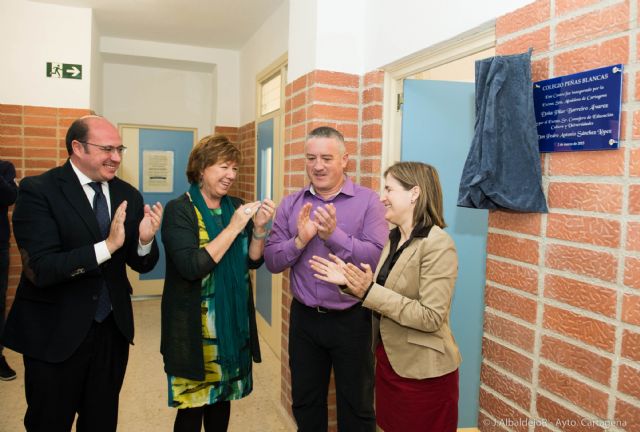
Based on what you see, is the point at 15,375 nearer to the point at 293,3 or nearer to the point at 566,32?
the point at 293,3

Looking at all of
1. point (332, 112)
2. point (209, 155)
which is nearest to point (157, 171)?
point (332, 112)

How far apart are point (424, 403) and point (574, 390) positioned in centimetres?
47

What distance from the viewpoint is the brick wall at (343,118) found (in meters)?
2.46

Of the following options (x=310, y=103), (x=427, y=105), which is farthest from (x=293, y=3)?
(x=427, y=105)

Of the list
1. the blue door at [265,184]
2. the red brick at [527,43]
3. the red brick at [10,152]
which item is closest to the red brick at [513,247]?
the red brick at [527,43]

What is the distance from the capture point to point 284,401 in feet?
9.43

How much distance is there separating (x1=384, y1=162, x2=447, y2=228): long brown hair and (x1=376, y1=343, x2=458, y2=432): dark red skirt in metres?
0.54

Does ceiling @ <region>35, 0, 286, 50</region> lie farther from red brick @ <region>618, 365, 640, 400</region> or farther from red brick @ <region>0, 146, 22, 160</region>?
red brick @ <region>618, 365, 640, 400</region>

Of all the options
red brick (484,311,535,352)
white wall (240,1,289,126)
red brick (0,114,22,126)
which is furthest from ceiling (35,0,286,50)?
red brick (484,311,535,352)

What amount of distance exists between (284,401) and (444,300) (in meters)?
1.76

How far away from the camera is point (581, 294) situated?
1.29 meters

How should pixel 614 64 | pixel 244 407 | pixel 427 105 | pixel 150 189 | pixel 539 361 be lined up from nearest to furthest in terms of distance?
pixel 614 64 < pixel 539 361 < pixel 427 105 < pixel 244 407 < pixel 150 189

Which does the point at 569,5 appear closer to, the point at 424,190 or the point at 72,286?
the point at 424,190

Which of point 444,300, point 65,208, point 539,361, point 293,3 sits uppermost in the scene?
point 293,3
